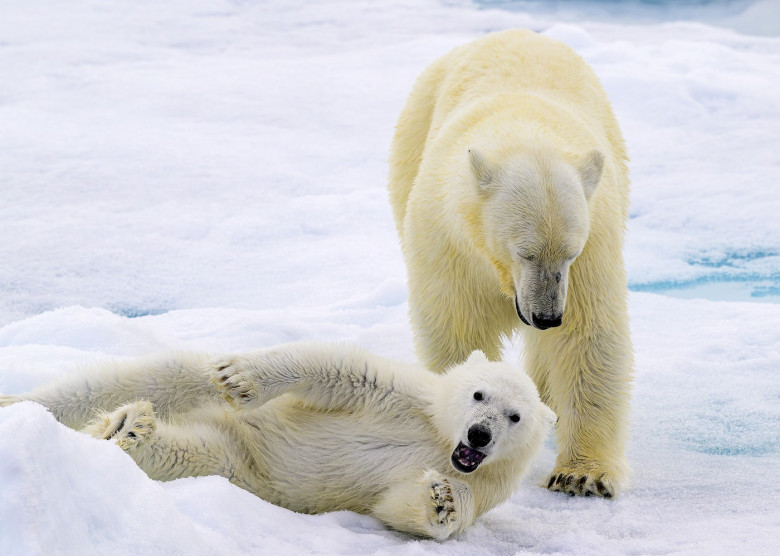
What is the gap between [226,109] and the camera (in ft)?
28.1

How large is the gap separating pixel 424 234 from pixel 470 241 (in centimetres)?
28

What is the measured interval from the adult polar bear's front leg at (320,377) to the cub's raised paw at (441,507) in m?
0.47

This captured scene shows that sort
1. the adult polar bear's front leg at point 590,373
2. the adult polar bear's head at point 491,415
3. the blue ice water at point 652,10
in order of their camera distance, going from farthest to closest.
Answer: the blue ice water at point 652,10, the adult polar bear's front leg at point 590,373, the adult polar bear's head at point 491,415

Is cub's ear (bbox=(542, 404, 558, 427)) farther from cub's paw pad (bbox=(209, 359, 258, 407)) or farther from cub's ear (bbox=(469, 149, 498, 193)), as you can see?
cub's paw pad (bbox=(209, 359, 258, 407))

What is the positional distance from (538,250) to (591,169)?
0.36 meters

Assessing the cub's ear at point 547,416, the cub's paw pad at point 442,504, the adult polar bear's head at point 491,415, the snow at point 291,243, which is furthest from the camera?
the cub's ear at point 547,416

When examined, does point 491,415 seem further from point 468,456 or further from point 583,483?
point 583,483

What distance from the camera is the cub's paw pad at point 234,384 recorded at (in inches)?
105

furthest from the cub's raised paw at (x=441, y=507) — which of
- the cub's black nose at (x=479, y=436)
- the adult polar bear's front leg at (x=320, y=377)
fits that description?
the adult polar bear's front leg at (x=320, y=377)

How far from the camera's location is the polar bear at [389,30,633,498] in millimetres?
2947

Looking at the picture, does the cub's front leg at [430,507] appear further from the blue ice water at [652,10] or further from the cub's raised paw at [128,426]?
the blue ice water at [652,10]

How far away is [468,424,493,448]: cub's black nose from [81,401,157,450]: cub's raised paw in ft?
2.91

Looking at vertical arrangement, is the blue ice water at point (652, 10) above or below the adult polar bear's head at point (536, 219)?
below

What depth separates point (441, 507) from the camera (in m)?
2.42
